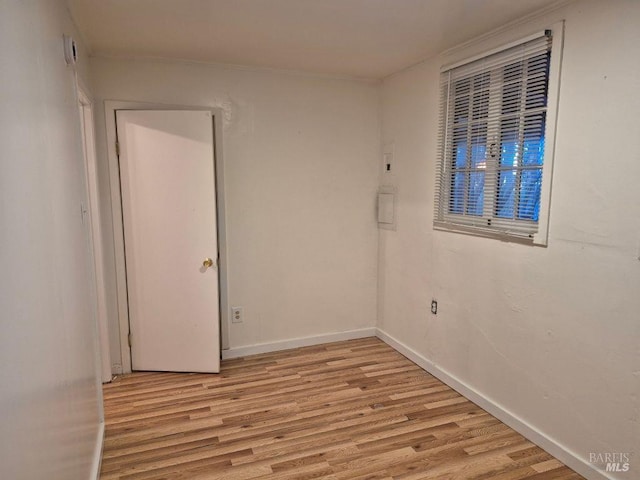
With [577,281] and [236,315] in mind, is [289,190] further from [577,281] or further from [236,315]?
[577,281]

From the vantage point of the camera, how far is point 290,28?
2.50m

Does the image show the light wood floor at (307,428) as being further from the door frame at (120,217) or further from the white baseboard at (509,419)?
the door frame at (120,217)

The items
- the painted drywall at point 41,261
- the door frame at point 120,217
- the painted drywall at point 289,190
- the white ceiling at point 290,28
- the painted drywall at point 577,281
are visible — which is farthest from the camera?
the painted drywall at point 289,190

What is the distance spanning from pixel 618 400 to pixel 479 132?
163cm

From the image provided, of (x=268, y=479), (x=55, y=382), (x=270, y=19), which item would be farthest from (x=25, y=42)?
(x=268, y=479)

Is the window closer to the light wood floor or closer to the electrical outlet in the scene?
the light wood floor

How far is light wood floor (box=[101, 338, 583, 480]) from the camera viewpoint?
220 cm

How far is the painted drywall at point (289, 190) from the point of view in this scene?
327 cm

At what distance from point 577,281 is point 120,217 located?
9.70ft

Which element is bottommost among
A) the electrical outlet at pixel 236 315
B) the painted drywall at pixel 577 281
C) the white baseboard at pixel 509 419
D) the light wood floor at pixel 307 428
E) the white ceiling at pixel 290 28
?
the light wood floor at pixel 307 428

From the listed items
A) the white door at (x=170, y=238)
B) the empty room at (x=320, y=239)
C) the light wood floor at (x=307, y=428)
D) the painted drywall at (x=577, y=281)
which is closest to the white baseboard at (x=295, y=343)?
the empty room at (x=320, y=239)

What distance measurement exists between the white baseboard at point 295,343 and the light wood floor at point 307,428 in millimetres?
161

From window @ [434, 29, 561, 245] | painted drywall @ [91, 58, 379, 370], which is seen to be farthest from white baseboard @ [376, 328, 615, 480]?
window @ [434, 29, 561, 245]

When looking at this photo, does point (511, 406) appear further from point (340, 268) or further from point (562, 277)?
point (340, 268)
